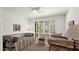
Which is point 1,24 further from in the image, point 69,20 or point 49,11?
point 69,20

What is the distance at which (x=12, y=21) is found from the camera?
4.56 ft

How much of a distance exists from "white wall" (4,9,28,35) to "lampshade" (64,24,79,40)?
2.01ft

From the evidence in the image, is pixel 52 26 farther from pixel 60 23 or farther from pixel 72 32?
pixel 72 32

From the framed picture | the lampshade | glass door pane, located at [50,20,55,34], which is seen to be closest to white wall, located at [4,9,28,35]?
the framed picture

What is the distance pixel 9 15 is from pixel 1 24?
17 cm

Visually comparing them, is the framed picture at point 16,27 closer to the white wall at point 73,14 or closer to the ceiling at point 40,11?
the ceiling at point 40,11

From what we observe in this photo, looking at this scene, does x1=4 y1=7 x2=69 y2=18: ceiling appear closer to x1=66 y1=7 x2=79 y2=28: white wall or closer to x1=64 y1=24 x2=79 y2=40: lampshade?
x1=66 y1=7 x2=79 y2=28: white wall

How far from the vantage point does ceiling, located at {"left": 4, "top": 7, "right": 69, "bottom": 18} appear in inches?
52.0

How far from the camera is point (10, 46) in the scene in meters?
1.33

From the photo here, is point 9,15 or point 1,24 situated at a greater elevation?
point 9,15
